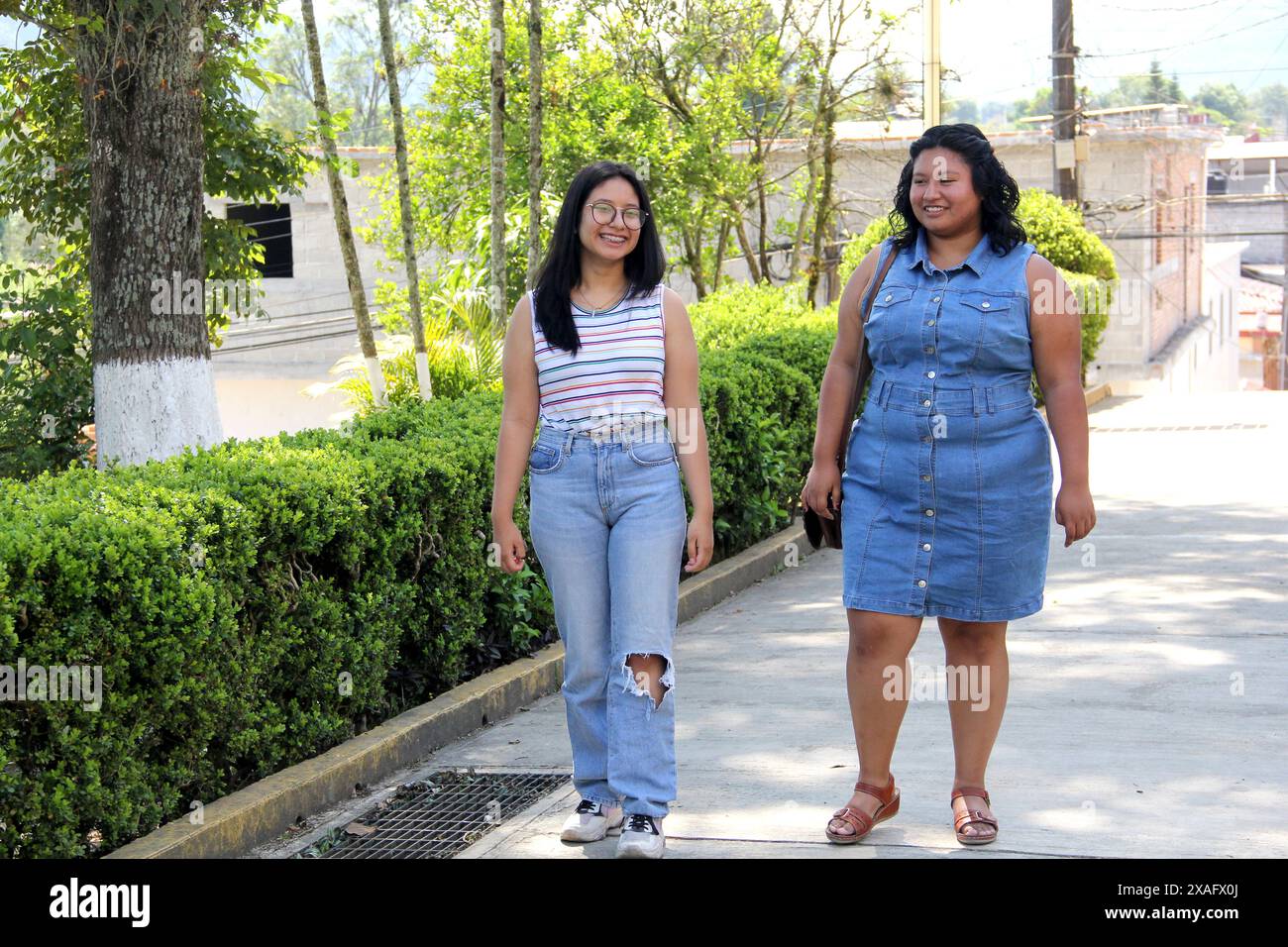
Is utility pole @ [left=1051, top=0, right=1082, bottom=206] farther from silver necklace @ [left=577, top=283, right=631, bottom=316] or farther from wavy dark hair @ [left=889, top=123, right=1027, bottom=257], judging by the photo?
silver necklace @ [left=577, top=283, right=631, bottom=316]

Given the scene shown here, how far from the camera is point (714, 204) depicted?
17.3 metres

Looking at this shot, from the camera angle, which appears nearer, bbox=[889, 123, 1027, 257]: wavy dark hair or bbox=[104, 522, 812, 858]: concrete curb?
bbox=[889, 123, 1027, 257]: wavy dark hair

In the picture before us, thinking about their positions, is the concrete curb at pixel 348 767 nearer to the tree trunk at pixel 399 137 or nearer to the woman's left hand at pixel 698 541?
the woman's left hand at pixel 698 541

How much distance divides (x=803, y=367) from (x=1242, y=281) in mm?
50894

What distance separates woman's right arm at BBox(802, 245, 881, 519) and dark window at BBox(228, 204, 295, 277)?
2102 centimetres

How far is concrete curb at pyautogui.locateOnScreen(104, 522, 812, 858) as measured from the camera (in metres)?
4.42

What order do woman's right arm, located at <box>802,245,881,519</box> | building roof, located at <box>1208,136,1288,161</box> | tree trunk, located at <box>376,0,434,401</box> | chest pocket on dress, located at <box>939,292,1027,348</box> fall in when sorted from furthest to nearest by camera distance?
building roof, located at <box>1208,136,1288,161</box>, tree trunk, located at <box>376,0,434,401</box>, woman's right arm, located at <box>802,245,881,519</box>, chest pocket on dress, located at <box>939,292,1027,348</box>

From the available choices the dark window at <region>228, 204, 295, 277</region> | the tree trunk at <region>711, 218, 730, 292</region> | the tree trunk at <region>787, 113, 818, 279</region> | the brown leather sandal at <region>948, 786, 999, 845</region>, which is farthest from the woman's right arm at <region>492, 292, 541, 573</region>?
the dark window at <region>228, 204, 295, 277</region>

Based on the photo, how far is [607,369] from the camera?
167 inches

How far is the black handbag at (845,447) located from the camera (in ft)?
14.3

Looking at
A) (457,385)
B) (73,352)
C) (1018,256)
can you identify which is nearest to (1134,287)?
(457,385)

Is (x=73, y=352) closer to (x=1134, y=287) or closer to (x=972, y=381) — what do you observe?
(x=972, y=381)

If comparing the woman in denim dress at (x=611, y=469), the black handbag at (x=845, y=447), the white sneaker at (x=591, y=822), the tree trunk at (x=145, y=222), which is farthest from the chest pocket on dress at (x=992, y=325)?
the tree trunk at (x=145, y=222)

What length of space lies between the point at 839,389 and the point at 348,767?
2164 mm
